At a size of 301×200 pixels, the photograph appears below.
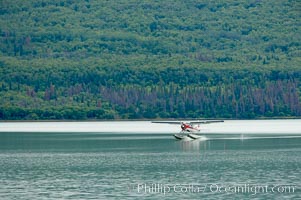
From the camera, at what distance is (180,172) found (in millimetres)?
71812

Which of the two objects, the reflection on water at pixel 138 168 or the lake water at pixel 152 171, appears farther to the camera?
the reflection on water at pixel 138 168

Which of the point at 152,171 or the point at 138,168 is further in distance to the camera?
the point at 138,168

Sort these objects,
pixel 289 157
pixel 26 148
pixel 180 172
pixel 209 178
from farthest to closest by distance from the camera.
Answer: pixel 26 148 < pixel 289 157 < pixel 180 172 < pixel 209 178

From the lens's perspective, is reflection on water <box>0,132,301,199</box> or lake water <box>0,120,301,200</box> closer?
lake water <box>0,120,301,200</box>

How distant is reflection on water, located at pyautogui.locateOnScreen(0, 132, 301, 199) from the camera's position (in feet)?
198

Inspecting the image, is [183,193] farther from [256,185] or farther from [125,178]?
[125,178]

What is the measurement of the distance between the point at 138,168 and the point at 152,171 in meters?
3.01

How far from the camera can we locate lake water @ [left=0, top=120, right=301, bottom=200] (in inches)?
2355

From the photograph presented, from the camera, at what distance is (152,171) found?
73375mm

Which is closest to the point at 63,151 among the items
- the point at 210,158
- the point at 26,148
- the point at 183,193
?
the point at 26,148

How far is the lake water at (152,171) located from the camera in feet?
196

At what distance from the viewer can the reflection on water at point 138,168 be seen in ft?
198

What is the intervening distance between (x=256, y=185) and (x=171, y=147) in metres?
40.8

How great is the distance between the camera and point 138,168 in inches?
3000
